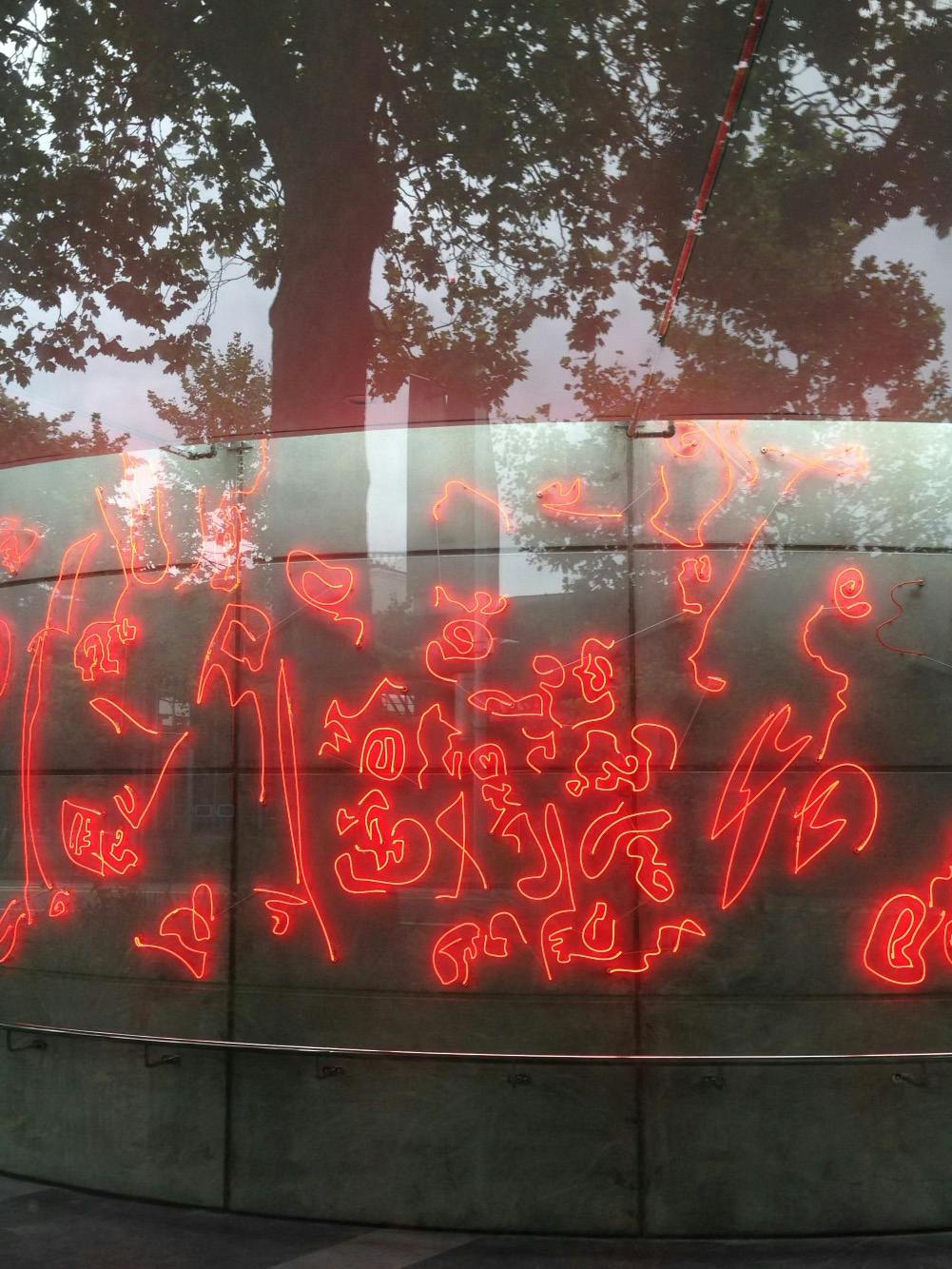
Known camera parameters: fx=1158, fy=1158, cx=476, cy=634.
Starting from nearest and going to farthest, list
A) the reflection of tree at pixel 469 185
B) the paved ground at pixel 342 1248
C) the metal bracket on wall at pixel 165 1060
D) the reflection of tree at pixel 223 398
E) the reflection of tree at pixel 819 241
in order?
the reflection of tree at pixel 819 241 → the reflection of tree at pixel 469 185 → the paved ground at pixel 342 1248 → the metal bracket on wall at pixel 165 1060 → the reflection of tree at pixel 223 398

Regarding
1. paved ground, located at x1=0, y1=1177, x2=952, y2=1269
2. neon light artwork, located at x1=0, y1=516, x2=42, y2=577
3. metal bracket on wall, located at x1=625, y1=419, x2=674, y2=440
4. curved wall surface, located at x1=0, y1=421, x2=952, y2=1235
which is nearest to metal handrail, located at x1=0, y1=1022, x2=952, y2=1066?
curved wall surface, located at x1=0, y1=421, x2=952, y2=1235

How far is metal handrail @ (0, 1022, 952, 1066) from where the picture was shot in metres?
4.75

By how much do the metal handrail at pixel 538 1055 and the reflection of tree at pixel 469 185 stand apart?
9.28ft

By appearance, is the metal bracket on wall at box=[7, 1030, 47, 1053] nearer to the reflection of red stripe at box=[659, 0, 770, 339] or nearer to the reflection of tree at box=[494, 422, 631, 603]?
the reflection of tree at box=[494, 422, 631, 603]

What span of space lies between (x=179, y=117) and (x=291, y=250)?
68 centimetres

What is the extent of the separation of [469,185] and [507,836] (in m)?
2.73

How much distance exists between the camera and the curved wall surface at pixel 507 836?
490cm

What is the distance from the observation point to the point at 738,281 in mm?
4637

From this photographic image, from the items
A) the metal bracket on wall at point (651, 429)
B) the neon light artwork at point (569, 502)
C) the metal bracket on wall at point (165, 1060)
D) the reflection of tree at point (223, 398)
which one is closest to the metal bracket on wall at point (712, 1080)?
the metal bracket on wall at point (165, 1060)

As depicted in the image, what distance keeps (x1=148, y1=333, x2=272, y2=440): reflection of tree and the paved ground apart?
3.56 m

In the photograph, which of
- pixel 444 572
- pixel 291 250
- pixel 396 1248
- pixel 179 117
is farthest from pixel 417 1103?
pixel 179 117

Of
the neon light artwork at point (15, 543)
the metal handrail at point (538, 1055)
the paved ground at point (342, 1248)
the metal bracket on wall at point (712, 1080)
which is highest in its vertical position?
the neon light artwork at point (15, 543)

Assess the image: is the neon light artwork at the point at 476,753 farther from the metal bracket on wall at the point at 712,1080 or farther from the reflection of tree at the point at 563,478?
the metal bracket on wall at the point at 712,1080

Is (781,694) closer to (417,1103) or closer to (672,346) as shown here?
(672,346)
